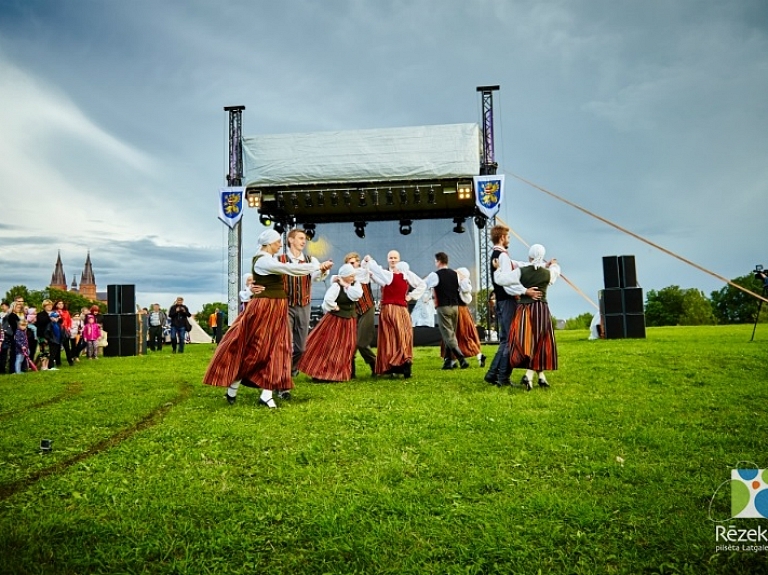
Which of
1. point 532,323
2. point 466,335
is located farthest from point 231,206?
point 532,323

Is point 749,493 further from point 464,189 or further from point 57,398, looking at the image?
point 464,189

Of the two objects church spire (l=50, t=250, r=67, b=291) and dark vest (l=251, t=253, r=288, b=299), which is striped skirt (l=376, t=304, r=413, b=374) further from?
church spire (l=50, t=250, r=67, b=291)

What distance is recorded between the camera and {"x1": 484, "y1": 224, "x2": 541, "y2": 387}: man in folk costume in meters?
6.85

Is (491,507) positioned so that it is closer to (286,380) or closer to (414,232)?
(286,380)

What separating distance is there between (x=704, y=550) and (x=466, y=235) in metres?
17.6

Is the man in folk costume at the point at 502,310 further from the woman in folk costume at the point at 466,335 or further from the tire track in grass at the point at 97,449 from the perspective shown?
the tire track in grass at the point at 97,449

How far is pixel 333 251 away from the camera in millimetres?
20031

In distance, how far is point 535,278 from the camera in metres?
6.52

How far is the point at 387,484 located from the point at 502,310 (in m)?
4.55

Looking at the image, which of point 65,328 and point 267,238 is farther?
point 65,328

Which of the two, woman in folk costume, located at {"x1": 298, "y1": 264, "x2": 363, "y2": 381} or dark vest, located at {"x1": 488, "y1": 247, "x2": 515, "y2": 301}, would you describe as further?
woman in folk costume, located at {"x1": 298, "y1": 264, "x2": 363, "y2": 381}

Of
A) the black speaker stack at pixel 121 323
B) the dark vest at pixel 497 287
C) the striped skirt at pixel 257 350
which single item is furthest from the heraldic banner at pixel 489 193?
the striped skirt at pixel 257 350

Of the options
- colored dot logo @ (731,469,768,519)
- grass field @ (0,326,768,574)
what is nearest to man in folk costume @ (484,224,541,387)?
grass field @ (0,326,768,574)

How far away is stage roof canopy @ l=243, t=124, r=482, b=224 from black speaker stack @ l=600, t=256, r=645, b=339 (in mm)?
4693
